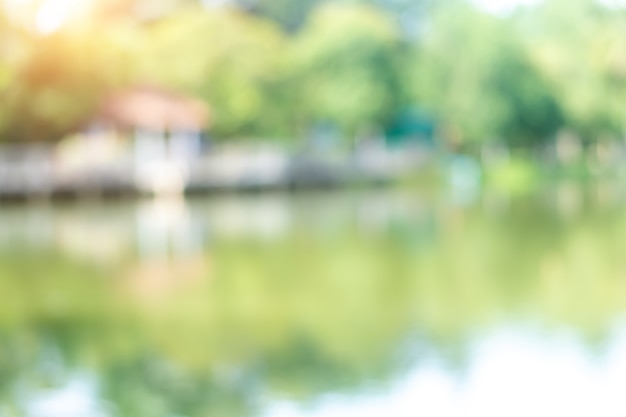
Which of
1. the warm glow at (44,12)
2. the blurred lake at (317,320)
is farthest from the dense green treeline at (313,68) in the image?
the blurred lake at (317,320)

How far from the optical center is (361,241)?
6.21 meters

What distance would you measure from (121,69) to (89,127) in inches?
29.1

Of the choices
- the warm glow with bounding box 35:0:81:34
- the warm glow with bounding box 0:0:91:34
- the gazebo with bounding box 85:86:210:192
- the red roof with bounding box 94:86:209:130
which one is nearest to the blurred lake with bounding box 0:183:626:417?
the warm glow with bounding box 0:0:91:34

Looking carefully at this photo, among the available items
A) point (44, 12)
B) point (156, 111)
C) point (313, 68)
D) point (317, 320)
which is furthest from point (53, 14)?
point (317, 320)

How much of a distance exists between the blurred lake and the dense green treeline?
214 cm

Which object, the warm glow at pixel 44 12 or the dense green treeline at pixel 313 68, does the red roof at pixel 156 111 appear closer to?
the dense green treeline at pixel 313 68

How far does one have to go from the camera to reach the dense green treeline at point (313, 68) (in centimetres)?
916

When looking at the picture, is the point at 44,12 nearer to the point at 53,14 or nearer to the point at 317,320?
the point at 53,14

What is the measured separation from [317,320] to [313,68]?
29.3 feet

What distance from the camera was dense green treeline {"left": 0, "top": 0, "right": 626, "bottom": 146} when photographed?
916 cm

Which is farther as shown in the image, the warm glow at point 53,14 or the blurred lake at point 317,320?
the warm glow at point 53,14

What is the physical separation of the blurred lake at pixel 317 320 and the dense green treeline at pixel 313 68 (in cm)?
214

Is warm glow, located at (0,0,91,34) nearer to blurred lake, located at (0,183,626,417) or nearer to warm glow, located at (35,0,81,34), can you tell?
warm glow, located at (35,0,81,34)

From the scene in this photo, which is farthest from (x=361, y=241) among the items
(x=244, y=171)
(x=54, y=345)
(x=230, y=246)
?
(x=244, y=171)
